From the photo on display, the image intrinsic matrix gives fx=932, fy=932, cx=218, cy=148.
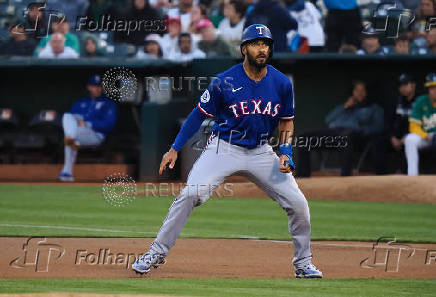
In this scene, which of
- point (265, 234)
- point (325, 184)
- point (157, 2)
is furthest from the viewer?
point (157, 2)

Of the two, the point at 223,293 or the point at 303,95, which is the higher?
the point at 303,95

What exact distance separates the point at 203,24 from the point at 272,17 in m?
1.32

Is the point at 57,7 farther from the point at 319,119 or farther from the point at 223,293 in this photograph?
the point at 223,293

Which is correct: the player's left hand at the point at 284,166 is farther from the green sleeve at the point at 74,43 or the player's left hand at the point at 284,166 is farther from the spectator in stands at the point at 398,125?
the green sleeve at the point at 74,43

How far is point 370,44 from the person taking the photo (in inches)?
604

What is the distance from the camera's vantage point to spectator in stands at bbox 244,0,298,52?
1473 centimetres

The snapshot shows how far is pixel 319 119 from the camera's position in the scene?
16.7m

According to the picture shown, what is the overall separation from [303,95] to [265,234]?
7116mm

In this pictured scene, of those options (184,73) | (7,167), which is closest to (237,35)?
(184,73)

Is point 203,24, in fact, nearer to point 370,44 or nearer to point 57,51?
point 57,51

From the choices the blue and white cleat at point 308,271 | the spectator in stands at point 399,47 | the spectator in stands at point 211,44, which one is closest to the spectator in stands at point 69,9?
the spectator in stands at point 211,44

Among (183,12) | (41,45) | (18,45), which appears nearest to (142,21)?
(183,12)

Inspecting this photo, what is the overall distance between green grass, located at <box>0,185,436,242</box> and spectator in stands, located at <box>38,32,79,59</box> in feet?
9.06

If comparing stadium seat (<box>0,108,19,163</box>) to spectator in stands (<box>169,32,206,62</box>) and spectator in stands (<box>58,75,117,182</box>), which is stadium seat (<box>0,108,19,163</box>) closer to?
spectator in stands (<box>58,75,117,182</box>)
